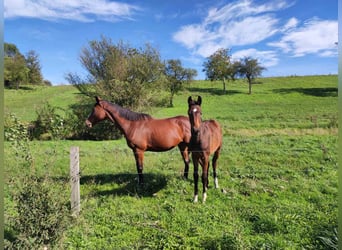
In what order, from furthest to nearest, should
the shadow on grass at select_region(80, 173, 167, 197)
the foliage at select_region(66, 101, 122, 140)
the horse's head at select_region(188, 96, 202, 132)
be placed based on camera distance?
the foliage at select_region(66, 101, 122, 140)
the shadow on grass at select_region(80, 173, 167, 197)
the horse's head at select_region(188, 96, 202, 132)

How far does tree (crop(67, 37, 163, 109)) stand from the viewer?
17125 millimetres

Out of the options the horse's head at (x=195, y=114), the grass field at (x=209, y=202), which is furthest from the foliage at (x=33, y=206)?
A: the horse's head at (x=195, y=114)

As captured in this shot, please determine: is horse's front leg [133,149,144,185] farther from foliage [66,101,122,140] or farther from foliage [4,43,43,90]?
foliage [4,43,43,90]

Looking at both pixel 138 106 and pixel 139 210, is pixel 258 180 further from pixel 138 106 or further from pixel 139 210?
pixel 138 106

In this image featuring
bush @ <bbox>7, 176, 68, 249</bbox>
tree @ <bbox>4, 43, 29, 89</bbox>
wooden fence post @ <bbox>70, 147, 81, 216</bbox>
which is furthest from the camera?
tree @ <bbox>4, 43, 29, 89</bbox>

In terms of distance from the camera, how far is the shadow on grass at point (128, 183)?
5.70 m

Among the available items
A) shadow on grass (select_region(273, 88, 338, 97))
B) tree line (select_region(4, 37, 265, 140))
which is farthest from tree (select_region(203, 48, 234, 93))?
tree line (select_region(4, 37, 265, 140))

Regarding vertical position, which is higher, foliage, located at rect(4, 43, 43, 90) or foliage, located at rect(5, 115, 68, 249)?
foliage, located at rect(4, 43, 43, 90)

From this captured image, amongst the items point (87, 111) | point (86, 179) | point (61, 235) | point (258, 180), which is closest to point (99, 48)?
point (87, 111)

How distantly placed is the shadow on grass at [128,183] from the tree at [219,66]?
36228 millimetres

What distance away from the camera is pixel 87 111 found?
59.5 feet

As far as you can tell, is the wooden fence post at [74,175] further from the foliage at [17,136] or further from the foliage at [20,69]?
the foliage at [20,69]

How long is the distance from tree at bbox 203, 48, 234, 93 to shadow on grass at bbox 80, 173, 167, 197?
1426 inches

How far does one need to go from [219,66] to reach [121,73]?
1027 inches
